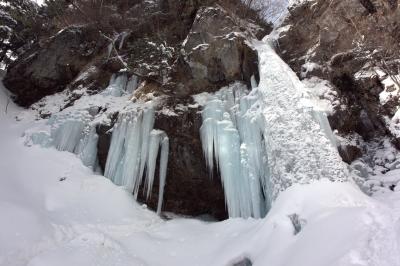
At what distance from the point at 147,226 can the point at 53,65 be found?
267 inches

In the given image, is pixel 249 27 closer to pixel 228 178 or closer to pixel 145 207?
pixel 228 178

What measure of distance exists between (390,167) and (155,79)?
6.08 m

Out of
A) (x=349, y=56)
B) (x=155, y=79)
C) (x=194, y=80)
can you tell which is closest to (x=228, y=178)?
(x=194, y=80)

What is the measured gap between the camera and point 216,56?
9.85 m

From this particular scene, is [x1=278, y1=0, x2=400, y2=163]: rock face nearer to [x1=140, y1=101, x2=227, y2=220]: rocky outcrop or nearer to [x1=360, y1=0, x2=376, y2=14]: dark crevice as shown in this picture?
[x1=360, y1=0, x2=376, y2=14]: dark crevice

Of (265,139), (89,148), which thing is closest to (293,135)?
(265,139)

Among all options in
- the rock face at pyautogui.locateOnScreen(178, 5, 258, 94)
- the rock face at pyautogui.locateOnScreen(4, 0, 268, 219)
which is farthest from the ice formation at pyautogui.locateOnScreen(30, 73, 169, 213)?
the rock face at pyautogui.locateOnScreen(178, 5, 258, 94)

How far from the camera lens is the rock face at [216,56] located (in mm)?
9750

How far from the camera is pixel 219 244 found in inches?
279

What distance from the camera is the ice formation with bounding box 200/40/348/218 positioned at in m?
6.70

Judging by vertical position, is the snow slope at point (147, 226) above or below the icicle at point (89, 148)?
below

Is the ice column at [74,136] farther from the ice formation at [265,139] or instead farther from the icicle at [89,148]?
the ice formation at [265,139]

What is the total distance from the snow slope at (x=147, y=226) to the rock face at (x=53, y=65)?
165cm

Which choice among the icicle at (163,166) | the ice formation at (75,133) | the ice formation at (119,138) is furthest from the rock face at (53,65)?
the icicle at (163,166)
